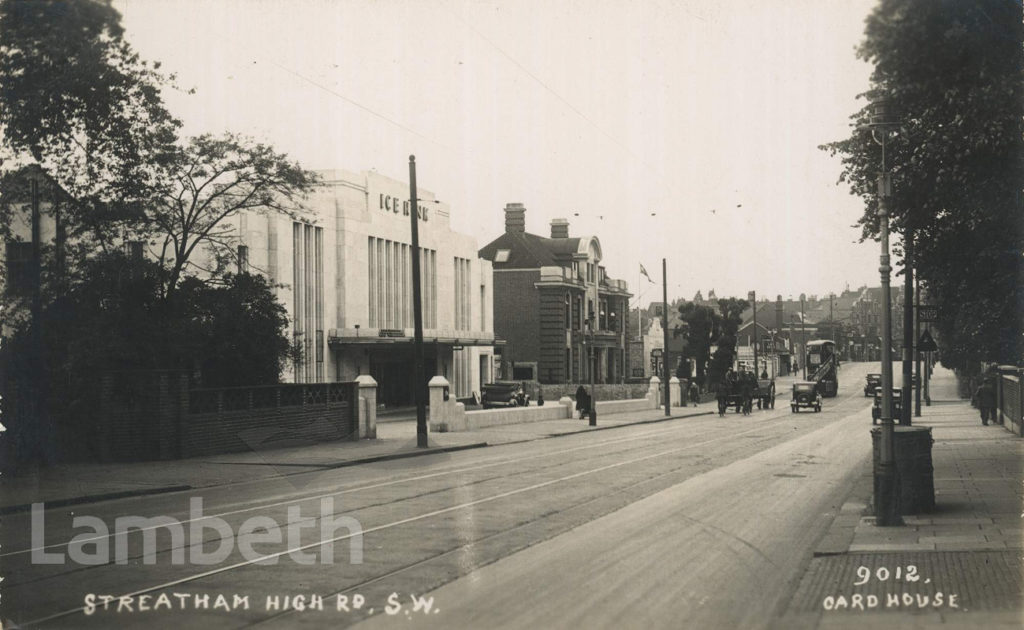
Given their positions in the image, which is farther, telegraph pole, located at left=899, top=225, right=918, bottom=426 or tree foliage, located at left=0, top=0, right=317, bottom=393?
telegraph pole, located at left=899, top=225, right=918, bottom=426

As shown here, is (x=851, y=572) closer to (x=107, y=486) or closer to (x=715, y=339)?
(x=107, y=486)

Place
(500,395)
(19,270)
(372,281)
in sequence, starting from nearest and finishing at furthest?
(19,270) → (372,281) → (500,395)

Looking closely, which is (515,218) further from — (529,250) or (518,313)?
(518,313)

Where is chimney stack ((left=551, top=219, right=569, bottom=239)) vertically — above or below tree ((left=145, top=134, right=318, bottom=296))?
above

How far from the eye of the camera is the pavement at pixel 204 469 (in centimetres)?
1692

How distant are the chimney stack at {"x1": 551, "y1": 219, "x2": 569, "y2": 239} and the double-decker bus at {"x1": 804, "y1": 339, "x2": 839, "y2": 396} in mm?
21085

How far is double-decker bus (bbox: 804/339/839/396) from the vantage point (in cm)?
7431

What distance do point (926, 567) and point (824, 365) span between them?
6937 centimetres

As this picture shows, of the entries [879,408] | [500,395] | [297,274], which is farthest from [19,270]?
[500,395]

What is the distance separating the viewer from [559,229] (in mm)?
82562

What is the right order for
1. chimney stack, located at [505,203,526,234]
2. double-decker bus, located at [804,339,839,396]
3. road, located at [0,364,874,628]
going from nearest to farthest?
road, located at [0,364,874,628] < double-decker bus, located at [804,339,839,396] < chimney stack, located at [505,203,526,234]

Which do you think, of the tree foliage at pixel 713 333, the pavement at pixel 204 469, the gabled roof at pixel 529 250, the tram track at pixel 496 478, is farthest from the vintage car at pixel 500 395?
the tree foliage at pixel 713 333

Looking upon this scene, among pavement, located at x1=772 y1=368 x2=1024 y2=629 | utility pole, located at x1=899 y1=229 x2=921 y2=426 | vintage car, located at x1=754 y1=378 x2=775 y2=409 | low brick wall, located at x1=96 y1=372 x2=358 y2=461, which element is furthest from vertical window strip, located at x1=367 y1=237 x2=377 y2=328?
pavement, located at x1=772 y1=368 x2=1024 y2=629

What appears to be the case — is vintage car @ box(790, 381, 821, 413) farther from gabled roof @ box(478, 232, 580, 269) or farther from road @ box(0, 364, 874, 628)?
road @ box(0, 364, 874, 628)
